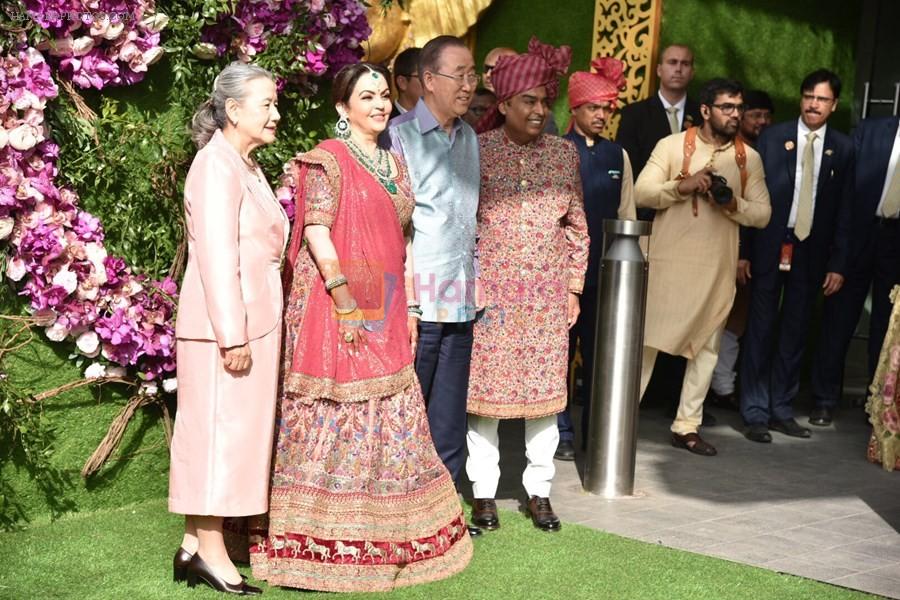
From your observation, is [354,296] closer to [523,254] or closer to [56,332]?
[523,254]

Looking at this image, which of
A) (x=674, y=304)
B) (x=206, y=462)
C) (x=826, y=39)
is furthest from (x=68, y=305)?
(x=826, y=39)

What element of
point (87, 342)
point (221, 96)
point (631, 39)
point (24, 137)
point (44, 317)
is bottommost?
point (87, 342)

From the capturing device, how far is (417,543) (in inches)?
204

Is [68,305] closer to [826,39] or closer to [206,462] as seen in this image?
[206,462]

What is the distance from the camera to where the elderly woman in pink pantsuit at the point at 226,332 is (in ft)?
15.6

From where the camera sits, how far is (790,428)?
8.69 metres

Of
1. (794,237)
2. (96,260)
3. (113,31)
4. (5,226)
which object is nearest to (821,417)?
(794,237)

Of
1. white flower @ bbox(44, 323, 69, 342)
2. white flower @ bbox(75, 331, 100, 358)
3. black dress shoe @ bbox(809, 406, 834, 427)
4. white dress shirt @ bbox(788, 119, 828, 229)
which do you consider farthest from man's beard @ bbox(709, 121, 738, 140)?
white flower @ bbox(44, 323, 69, 342)

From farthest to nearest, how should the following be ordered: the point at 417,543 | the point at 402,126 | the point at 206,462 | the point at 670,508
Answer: the point at 670,508
the point at 402,126
the point at 417,543
the point at 206,462

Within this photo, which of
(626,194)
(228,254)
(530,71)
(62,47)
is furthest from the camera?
(626,194)

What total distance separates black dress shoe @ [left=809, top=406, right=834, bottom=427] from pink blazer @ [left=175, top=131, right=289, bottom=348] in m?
5.21

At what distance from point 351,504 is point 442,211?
131 centimetres

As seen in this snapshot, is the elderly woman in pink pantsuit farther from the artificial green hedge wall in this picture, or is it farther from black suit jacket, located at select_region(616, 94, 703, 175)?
the artificial green hedge wall

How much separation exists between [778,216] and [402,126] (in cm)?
379
